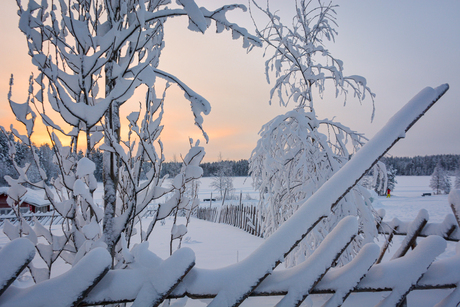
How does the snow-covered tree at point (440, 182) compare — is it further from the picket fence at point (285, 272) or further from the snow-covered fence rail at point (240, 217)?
the picket fence at point (285, 272)

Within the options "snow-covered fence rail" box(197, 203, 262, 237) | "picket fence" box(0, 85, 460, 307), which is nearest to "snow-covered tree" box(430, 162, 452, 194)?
"snow-covered fence rail" box(197, 203, 262, 237)

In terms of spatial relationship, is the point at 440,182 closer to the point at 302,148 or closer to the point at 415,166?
the point at 415,166

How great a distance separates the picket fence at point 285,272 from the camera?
0.73m

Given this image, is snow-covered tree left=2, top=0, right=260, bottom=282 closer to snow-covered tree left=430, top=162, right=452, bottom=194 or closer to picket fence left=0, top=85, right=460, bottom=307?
picket fence left=0, top=85, right=460, bottom=307

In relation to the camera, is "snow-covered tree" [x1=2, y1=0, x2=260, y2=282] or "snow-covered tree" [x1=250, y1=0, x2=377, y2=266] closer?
"snow-covered tree" [x1=2, y1=0, x2=260, y2=282]

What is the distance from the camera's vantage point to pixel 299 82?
385 cm

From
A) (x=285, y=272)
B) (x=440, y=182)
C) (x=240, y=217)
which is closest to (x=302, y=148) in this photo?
(x=285, y=272)

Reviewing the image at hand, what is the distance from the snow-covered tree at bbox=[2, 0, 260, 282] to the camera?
39.0 inches

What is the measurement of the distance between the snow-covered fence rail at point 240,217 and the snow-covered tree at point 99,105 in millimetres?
6508

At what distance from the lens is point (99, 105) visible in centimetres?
95

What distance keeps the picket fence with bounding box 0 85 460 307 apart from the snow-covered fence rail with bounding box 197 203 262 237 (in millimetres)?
6357

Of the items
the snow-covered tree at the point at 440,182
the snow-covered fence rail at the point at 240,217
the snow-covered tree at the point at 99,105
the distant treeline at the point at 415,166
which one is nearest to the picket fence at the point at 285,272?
the snow-covered tree at the point at 99,105

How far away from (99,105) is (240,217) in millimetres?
10129

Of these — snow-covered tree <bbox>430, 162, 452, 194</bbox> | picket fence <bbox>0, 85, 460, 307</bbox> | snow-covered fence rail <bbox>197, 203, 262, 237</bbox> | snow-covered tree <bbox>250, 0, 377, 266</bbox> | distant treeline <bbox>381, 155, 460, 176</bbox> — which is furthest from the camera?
distant treeline <bbox>381, 155, 460, 176</bbox>
